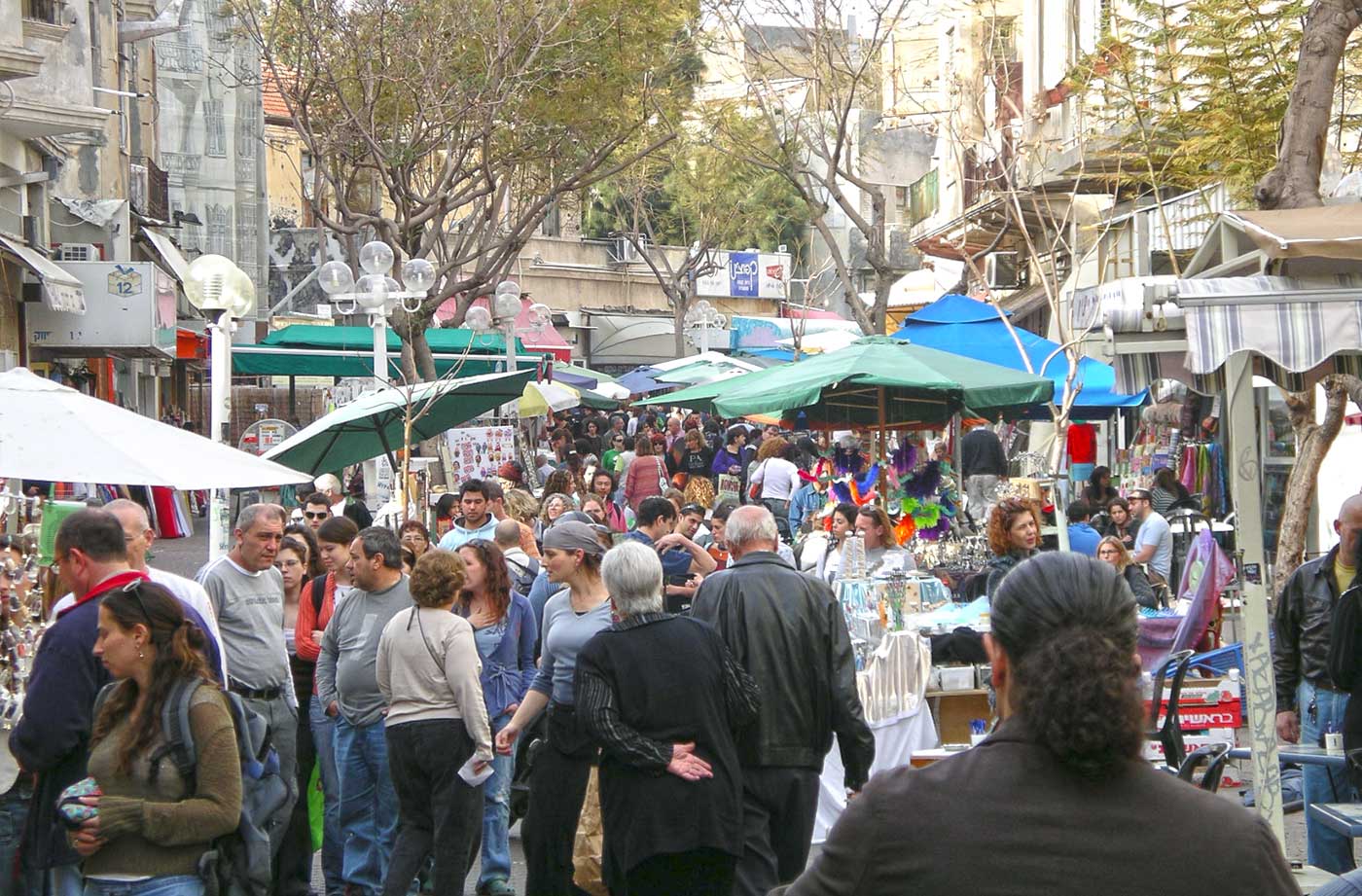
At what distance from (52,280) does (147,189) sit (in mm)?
12125

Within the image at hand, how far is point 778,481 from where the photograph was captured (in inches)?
724

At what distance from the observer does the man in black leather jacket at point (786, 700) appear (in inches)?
236

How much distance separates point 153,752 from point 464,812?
2.50 metres

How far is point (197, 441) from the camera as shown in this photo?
7.56 metres

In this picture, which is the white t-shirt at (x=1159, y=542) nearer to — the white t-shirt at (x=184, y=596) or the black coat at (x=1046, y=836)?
the white t-shirt at (x=184, y=596)

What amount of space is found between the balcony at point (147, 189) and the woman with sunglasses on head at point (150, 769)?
26899 mm

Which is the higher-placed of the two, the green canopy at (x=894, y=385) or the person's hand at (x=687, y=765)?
the green canopy at (x=894, y=385)

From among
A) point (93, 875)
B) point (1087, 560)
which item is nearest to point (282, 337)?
point (93, 875)

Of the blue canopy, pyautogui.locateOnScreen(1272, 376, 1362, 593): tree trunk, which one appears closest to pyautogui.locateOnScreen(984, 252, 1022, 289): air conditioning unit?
the blue canopy

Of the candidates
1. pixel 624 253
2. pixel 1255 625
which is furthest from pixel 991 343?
pixel 624 253

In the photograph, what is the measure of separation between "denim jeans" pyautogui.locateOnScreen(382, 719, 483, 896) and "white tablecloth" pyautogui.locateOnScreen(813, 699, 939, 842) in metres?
2.35

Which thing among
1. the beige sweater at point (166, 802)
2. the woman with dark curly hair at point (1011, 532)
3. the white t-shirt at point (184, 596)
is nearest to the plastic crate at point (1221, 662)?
the woman with dark curly hair at point (1011, 532)

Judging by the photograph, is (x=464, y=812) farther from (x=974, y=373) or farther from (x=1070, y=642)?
(x=974, y=373)

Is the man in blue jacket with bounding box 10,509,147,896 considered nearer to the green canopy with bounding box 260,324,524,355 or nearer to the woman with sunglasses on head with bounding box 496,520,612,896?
the woman with sunglasses on head with bounding box 496,520,612,896
